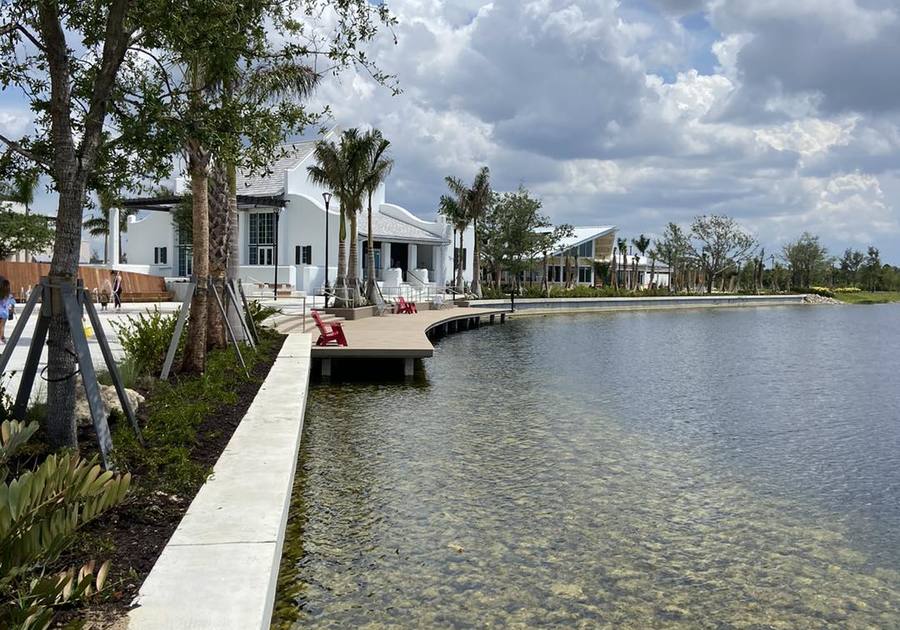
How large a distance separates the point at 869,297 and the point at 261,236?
82.7m

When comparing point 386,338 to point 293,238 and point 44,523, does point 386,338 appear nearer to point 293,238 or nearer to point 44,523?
point 44,523

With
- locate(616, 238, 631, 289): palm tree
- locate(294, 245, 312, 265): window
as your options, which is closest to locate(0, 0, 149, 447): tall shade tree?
locate(294, 245, 312, 265): window

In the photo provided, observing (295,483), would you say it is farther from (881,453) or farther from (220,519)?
(881,453)

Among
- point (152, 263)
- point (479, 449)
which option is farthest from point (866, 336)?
point (152, 263)

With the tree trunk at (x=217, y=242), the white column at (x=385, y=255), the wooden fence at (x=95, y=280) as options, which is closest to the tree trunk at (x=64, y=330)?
the tree trunk at (x=217, y=242)

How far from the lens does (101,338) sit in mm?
7570

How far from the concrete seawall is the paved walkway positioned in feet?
56.3

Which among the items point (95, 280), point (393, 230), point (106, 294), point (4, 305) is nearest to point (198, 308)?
point (4, 305)

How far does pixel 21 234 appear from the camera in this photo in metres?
46.7

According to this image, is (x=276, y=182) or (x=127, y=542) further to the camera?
(x=276, y=182)

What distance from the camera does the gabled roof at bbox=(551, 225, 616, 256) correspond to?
2961 inches

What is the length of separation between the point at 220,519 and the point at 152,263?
172ft

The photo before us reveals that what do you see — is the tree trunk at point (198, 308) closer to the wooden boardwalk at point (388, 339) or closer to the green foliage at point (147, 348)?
the green foliage at point (147, 348)

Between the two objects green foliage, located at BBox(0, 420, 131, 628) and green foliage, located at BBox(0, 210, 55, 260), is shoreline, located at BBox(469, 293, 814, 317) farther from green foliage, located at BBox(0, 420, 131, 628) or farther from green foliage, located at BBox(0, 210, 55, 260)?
green foliage, located at BBox(0, 420, 131, 628)
